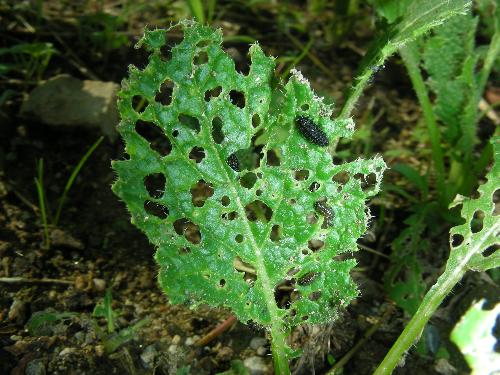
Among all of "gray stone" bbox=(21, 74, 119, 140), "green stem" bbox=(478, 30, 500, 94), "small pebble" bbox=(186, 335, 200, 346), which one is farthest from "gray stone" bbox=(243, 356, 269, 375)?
"green stem" bbox=(478, 30, 500, 94)

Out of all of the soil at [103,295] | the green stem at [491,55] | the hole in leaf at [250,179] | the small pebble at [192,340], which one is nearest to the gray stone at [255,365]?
the soil at [103,295]

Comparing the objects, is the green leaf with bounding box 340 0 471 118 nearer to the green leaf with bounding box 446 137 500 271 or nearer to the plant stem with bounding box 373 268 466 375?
the green leaf with bounding box 446 137 500 271

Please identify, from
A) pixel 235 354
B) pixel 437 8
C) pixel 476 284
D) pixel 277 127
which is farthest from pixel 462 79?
pixel 235 354

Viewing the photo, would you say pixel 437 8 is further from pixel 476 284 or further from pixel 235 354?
pixel 235 354

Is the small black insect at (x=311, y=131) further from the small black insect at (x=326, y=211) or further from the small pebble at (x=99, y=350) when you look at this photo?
the small pebble at (x=99, y=350)

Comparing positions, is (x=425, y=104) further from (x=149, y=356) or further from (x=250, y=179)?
(x=149, y=356)

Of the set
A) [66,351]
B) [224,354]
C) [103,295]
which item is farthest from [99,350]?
[224,354]
